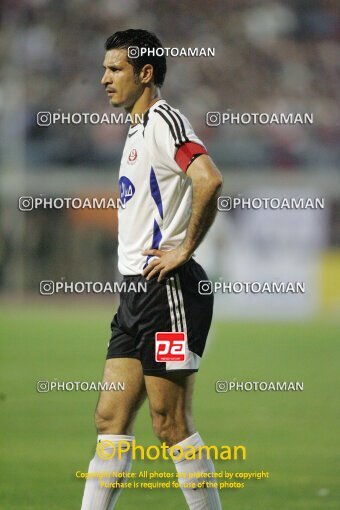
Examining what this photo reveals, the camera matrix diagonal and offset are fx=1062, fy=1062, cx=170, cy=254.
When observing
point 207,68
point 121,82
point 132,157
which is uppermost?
point 207,68

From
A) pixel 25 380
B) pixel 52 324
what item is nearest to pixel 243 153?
pixel 52 324

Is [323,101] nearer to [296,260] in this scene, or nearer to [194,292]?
[296,260]

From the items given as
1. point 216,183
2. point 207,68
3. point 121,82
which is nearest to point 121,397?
point 216,183

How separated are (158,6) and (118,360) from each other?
55.8ft

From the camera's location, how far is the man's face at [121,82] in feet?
12.7

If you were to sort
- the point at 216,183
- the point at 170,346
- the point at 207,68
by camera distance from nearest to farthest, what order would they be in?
the point at 216,183
the point at 170,346
the point at 207,68

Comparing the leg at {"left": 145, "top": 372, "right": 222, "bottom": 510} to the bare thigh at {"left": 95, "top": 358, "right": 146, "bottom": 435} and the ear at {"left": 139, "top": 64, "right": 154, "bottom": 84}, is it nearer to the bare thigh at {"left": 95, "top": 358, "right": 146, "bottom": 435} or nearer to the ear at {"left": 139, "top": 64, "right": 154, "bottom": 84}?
the bare thigh at {"left": 95, "top": 358, "right": 146, "bottom": 435}

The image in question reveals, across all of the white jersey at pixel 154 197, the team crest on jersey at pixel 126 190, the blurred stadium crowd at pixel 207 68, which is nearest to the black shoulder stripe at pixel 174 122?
the white jersey at pixel 154 197

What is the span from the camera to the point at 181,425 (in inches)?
147

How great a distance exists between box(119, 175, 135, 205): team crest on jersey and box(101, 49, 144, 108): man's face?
0.94 feet

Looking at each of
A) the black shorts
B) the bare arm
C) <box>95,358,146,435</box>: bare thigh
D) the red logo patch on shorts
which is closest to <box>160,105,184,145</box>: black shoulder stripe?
the bare arm

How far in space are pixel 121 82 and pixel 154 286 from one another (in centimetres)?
76

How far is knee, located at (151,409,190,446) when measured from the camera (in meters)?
3.71

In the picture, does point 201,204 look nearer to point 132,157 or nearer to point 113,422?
point 132,157
